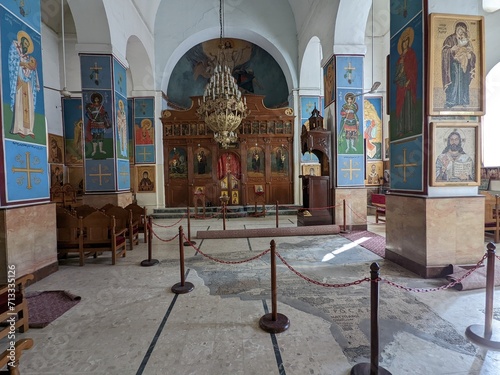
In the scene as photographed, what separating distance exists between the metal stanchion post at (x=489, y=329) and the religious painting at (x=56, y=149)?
13940 mm

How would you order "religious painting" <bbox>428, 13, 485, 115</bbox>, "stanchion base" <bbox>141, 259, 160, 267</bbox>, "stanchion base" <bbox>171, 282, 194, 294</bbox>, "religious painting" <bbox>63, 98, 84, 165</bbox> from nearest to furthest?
"stanchion base" <bbox>171, 282, 194, 294</bbox> → "religious painting" <bbox>428, 13, 485, 115</bbox> → "stanchion base" <bbox>141, 259, 160, 267</bbox> → "religious painting" <bbox>63, 98, 84, 165</bbox>

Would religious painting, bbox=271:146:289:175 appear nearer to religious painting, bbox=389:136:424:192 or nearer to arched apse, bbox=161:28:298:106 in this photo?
arched apse, bbox=161:28:298:106

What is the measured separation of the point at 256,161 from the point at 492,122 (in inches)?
373

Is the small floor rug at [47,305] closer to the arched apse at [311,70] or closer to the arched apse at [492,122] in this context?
the arched apse at [311,70]

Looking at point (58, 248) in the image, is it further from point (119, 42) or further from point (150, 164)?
point (150, 164)

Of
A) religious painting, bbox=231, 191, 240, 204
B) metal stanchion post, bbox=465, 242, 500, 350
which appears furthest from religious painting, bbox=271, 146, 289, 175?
metal stanchion post, bbox=465, 242, 500, 350

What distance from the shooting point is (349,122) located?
7.66m

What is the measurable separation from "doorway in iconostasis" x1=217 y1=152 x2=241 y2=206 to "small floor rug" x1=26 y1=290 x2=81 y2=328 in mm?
9011

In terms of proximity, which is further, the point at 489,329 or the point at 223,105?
the point at 223,105

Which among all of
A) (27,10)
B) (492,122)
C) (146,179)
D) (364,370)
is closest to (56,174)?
(146,179)

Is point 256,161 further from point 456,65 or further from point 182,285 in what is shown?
point 182,285

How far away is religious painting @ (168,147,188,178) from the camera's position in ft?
42.0

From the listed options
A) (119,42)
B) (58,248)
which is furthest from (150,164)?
(58,248)

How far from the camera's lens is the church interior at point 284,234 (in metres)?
2.50
